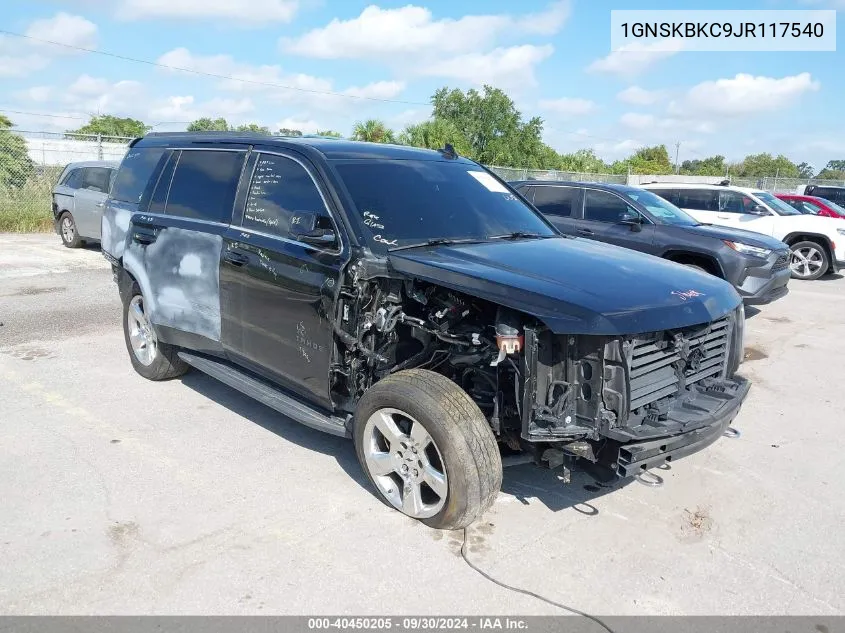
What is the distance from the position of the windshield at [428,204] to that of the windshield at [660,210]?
16.0ft

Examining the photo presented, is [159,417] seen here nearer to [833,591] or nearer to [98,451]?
[98,451]

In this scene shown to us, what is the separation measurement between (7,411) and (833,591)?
214 inches

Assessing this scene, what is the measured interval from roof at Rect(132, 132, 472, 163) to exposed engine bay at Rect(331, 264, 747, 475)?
1.14 m

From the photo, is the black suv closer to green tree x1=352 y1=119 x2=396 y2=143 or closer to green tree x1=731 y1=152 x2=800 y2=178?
green tree x1=352 y1=119 x2=396 y2=143

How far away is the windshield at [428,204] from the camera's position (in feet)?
13.6

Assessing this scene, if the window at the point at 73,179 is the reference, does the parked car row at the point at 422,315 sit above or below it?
below

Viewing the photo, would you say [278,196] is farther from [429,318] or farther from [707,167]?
[707,167]

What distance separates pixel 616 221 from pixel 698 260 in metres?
1.21

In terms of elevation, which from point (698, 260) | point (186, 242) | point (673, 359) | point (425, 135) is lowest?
point (673, 359)

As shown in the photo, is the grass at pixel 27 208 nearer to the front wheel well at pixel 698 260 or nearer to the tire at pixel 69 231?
the tire at pixel 69 231

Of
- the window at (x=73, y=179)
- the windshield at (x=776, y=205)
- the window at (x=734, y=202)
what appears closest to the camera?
the window at (x=734, y=202)

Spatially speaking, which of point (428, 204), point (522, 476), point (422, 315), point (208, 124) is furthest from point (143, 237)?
point (208, 124)

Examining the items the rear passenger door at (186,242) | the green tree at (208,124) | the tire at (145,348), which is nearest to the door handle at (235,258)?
the rear passenger door at (186,242)

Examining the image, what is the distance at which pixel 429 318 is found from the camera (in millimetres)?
3783
